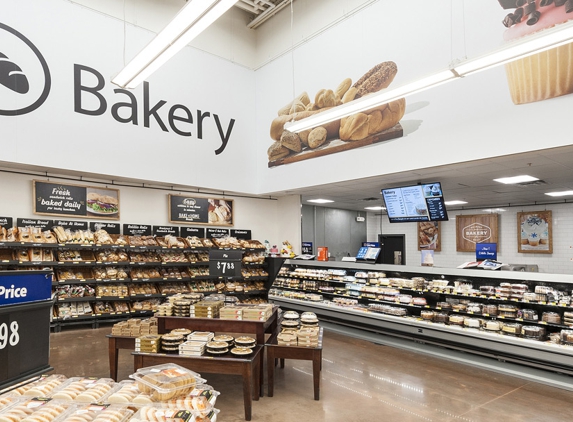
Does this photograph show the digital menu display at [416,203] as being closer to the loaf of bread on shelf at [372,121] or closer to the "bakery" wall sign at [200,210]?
the loaf of bread on shelf at [372,121]

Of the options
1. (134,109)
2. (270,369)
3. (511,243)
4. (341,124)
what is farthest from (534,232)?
(134,109)

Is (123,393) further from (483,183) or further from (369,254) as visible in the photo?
(483,183)

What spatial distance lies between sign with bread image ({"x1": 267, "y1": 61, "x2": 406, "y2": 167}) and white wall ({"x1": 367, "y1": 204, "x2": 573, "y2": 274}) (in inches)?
220

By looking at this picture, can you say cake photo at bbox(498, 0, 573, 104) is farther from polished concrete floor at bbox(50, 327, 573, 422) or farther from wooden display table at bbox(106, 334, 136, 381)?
wooden display table at bbox(106, 334, 136, 381)

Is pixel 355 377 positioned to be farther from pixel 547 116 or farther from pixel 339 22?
pixel 339 22

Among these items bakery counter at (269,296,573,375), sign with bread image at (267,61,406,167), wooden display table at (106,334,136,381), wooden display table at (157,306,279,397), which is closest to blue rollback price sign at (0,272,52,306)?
wooden display table at (157,306,279,397)

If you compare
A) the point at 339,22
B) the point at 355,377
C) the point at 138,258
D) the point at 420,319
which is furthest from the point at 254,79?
the point at 355,377

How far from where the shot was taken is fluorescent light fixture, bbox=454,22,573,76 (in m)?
3.07

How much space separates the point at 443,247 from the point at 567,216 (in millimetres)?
3243

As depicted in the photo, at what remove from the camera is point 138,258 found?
7.88 m

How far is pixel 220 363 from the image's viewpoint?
3.75m

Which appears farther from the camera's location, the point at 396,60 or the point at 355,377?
the point at 396,60

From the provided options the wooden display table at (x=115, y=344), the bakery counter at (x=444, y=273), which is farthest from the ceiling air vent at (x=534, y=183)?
the wooden display table at (x=115, y=344)

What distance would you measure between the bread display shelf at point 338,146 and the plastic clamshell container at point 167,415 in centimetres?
562
